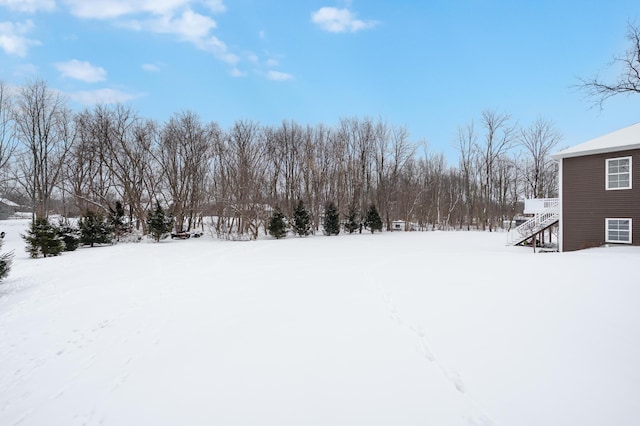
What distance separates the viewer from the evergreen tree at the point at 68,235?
16516mm

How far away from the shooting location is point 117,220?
72.7ft

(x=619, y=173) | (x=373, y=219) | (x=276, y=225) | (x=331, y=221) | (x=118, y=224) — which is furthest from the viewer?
(x=373, y=219)

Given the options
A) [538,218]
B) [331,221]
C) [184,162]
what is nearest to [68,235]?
[184,162]

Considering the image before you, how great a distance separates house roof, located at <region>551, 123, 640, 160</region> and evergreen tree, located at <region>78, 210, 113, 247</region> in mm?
25434

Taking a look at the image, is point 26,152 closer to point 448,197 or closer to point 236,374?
point 236,374

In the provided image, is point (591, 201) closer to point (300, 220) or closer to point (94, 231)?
point (300, 220)

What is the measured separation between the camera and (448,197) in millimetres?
41031

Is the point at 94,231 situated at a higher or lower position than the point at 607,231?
lower

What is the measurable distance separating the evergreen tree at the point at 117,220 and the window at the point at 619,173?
28.0m

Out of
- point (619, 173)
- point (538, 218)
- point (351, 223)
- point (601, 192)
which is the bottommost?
point (351, 223)

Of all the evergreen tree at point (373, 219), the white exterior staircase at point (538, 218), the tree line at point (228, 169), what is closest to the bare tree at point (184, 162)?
the tree line at point (228, 169)

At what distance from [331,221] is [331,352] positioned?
2220 cm

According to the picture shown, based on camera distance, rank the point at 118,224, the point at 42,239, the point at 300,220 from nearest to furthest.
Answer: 1. the point at 42,239
2. the point at 118,224
3. the point at 300,220

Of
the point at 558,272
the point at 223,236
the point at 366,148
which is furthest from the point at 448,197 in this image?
the point at 558,272
